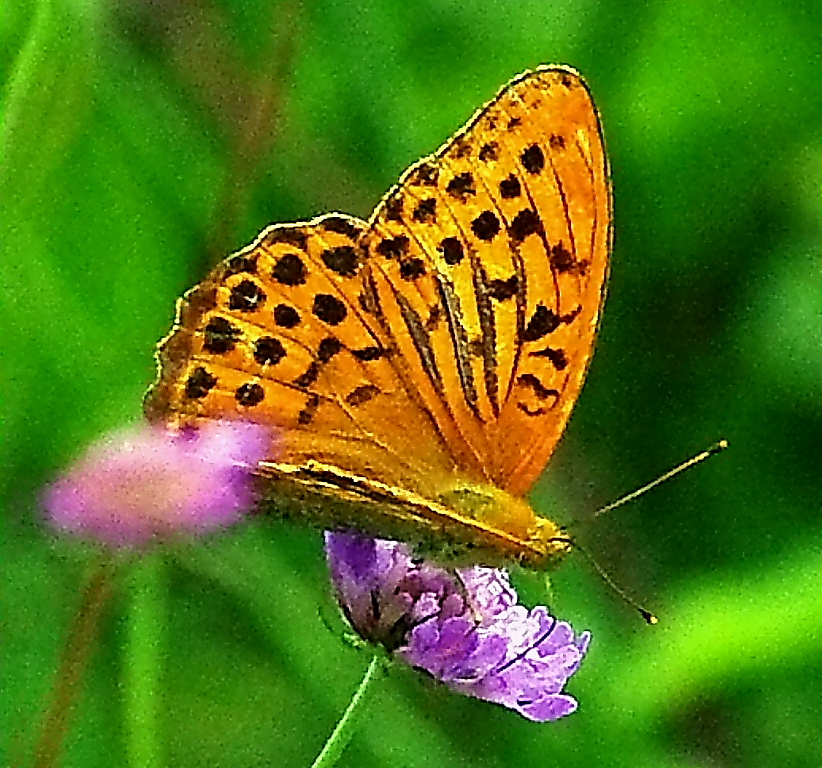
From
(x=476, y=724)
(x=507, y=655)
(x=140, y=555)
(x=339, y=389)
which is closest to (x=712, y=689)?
(x=476, y=724)

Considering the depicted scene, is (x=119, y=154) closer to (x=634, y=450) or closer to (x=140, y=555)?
(x=634, y=450)

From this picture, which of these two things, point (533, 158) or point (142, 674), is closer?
point (533, 158)

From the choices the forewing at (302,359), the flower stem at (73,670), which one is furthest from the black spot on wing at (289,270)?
the flower stem at (73,670)

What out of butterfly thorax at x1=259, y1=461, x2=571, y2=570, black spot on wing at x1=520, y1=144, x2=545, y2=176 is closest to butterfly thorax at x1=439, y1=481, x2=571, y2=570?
butterfly thorax at x1=259, y1=461, x2=571, y2=570

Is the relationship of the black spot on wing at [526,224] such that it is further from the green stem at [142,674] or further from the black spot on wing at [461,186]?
the green stem at [142,674]

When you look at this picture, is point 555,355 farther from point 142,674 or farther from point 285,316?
point 142,674

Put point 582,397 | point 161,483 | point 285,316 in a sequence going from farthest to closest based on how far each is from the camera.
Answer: point 582,397 → point 285,316 → point 161,483

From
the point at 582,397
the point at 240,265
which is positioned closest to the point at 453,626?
the point at 240,265
